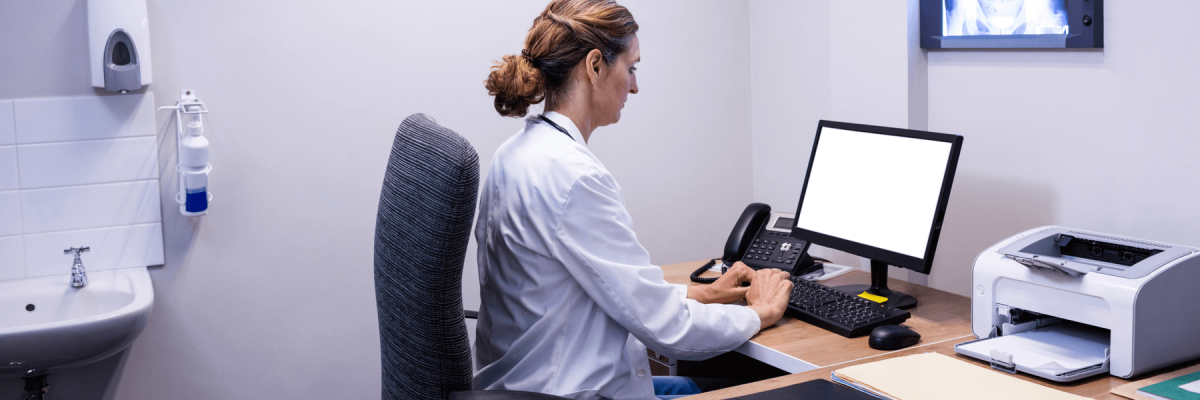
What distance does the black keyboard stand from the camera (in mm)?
1675

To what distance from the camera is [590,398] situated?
1.38 m

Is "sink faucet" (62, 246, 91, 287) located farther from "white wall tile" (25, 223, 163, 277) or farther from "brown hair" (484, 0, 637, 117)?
"brown hair" (484, 0, 637, 117)

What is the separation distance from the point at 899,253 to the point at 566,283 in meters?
0.81

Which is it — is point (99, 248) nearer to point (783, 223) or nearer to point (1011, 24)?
point (783, 223)

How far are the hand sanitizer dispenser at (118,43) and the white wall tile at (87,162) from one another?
17 cm

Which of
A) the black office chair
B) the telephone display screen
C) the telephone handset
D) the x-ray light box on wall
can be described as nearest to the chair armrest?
the black office chair

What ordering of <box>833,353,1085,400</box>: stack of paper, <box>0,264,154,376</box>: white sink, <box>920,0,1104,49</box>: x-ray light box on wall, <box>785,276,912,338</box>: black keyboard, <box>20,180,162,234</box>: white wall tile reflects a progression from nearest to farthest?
<box>833,353,1085,400</box>: stack of paper → <box>785,276,912,338</box>: black keyboard → <box>920,0,1104,49</box>: x-ray light box on wall → <box>0,264,154,376</box>: white sink → <box>20,180,162,234</box>: white wall tile

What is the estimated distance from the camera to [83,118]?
7.54 ft

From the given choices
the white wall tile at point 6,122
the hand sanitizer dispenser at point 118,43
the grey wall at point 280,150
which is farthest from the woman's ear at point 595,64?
the white wall tile at point 6,122

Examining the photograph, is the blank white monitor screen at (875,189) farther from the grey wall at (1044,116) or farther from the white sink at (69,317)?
the white sink at (69,317)

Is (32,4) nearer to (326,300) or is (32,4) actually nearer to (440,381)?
(326,300)

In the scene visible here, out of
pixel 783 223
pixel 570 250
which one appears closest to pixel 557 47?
pixel 570 250

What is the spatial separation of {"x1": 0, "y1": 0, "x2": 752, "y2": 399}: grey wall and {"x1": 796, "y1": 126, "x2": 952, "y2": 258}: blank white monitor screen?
1.05 meters

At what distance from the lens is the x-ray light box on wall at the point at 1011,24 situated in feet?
5.95
